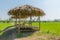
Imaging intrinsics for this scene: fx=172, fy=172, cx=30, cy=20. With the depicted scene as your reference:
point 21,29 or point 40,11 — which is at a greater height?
point 40,11

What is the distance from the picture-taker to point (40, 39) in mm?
11852

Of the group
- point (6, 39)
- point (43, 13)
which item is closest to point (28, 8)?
point (43, 13)

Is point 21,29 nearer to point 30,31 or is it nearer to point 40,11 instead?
point 30,31

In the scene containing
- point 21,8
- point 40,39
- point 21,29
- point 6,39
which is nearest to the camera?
point 40,39

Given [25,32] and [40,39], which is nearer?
[40,39]

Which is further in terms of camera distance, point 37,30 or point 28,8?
point 37,30

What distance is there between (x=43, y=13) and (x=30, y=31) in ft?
6.76

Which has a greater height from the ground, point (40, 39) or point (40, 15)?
point (40, 15)

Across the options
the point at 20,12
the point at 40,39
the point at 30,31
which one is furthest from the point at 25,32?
the point at 40,39

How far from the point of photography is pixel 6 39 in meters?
13.1

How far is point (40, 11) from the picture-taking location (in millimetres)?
15242

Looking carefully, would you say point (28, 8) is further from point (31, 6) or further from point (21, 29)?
point (21, 29)

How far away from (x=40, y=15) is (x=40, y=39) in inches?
181

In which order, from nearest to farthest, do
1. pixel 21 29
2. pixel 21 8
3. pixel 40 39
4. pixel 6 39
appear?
pixel 40 39 → pixel 6 39 → pixel 21 8 → pixel 21 29
